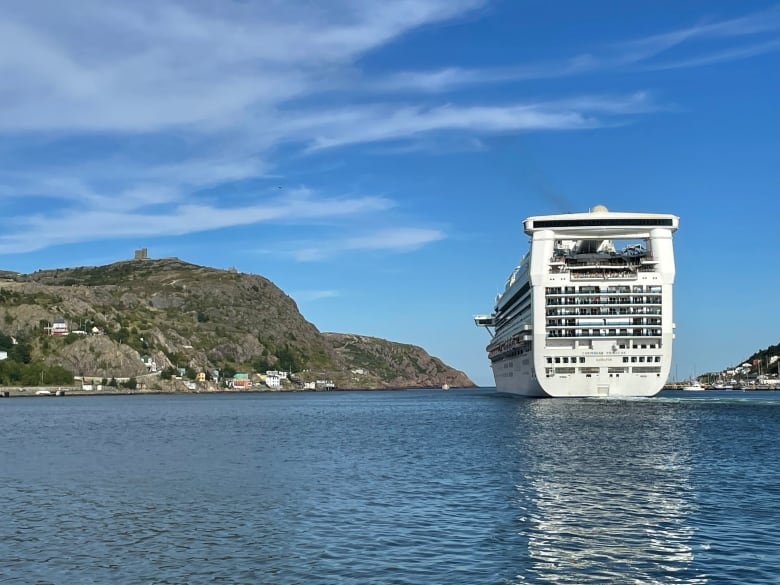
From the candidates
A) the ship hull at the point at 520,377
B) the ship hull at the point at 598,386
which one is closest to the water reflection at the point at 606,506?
the ship hull at the point at 598,386

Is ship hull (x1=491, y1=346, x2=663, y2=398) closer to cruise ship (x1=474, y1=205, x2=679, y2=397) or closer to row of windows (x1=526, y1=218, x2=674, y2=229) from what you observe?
cruise ship (x1=474, y1=205, x2=679, y2=397)

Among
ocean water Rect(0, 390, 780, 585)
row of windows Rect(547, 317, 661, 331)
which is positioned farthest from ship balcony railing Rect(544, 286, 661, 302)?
ocean water Rect(0, 390, 780, 585)

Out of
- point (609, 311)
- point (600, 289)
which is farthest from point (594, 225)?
point (609, 311)

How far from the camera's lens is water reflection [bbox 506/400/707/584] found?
99.0 ft

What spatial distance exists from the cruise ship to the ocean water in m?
51.5

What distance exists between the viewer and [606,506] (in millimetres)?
42375

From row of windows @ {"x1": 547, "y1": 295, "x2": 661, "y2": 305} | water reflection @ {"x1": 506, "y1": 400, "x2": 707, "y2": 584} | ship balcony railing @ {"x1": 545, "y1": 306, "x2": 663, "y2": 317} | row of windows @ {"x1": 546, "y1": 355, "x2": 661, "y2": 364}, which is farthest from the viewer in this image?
row of windows @ {"x1": 547, "y1": 295, "x2": 661, "y2": 305}

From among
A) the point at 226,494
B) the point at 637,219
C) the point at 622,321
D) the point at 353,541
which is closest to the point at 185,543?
the point at 353,541

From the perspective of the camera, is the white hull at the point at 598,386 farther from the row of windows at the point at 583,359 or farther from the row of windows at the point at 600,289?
the row of windows at the point at 600,289

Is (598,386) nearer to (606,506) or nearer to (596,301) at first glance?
(596,301)

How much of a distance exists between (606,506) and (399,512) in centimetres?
1099

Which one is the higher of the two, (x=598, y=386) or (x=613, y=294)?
(x=613, y=294)

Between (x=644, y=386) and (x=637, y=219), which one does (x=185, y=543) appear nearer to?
(x=644, y=386)

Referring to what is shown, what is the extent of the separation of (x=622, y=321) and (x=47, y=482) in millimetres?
102063
